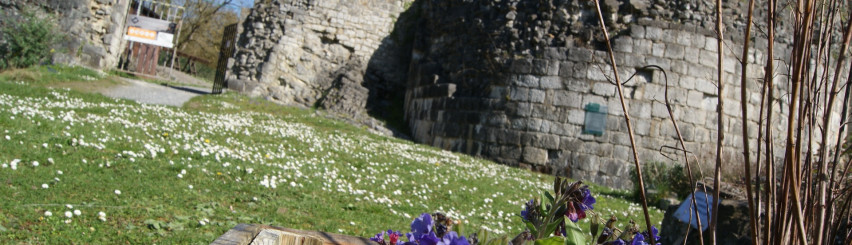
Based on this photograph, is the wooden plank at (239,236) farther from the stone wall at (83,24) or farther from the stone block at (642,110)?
the stone wall at (83,24)

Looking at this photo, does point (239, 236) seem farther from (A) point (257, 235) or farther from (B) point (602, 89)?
(B) point (602, 89)

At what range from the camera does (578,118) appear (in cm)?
1099

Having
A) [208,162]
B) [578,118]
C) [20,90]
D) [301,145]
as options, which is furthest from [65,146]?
[578,118]

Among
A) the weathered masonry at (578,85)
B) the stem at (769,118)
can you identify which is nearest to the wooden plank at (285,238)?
the stem at (769,118)

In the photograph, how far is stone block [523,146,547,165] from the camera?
36.6 feet

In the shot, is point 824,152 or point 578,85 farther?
point 578,85

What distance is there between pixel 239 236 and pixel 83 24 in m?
16.5

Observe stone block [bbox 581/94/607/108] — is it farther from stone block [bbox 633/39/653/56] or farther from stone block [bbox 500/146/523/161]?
stone block [bbox 500/146/523/161]

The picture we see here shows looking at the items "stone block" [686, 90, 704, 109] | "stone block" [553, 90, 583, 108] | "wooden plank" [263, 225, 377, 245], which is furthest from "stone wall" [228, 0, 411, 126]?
"wooden plank" [263, 225, 377, 245]

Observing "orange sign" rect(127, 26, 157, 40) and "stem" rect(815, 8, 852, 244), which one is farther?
"orange sign" rect(127, 26, 157, 40)

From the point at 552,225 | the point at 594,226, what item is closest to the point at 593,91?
the point at 594,226

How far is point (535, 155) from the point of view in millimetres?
11156

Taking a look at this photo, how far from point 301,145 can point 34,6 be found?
33.1 ft

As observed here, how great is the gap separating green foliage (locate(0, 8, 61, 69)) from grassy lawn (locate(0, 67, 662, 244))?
276 centimetres
